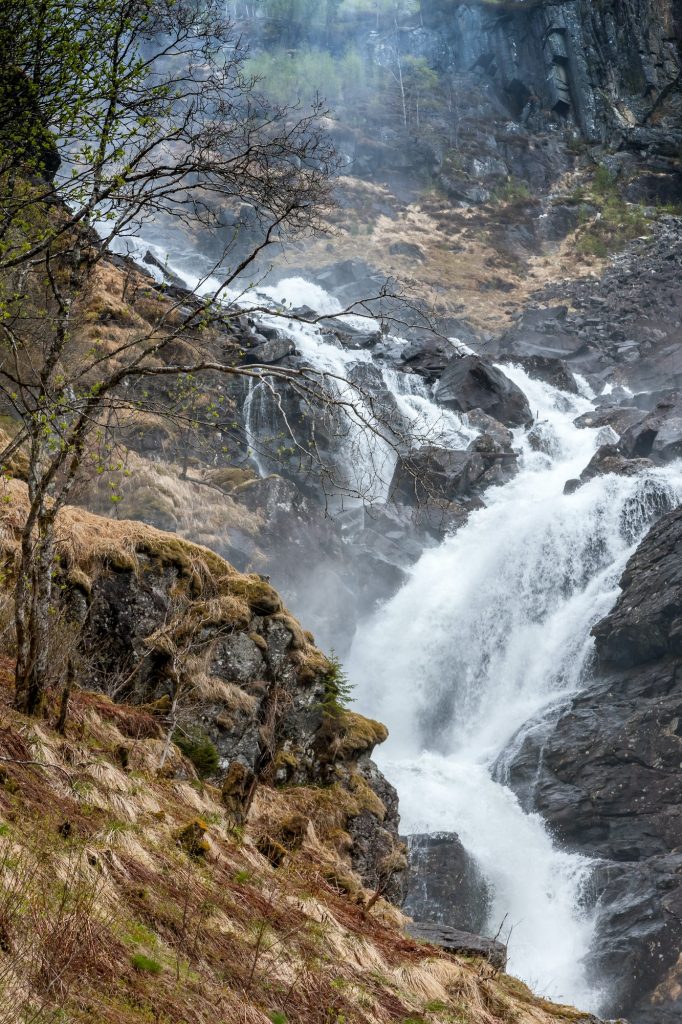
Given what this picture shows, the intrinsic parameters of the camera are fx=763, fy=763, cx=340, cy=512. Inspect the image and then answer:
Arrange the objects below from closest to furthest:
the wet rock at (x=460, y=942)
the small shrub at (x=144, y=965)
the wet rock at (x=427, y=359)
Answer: the small shrub at (x=144, y=965), the wet rock at (x=460, y=942), the wet rock at (x=427, y=359)

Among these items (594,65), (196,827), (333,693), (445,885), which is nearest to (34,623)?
(196,827)

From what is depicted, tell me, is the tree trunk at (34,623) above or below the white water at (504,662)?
below

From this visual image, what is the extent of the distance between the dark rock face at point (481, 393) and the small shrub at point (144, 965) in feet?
101

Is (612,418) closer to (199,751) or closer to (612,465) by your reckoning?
(612,465)

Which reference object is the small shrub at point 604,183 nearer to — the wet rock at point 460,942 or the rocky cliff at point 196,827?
the rocky cliff at point 196,827

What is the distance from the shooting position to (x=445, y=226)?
6256 cm

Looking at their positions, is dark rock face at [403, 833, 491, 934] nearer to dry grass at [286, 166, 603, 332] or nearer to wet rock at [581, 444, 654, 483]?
wet rock at [581, 444, 654, 483]

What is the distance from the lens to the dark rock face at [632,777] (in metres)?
13.1

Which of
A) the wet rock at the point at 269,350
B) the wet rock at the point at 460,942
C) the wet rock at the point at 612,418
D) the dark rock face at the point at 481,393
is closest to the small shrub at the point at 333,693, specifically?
the wet rock at the point at 460,942

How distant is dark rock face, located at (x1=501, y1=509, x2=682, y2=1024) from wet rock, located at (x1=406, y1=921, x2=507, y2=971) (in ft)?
23.3

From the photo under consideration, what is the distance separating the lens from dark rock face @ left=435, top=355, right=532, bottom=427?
33.2 metres

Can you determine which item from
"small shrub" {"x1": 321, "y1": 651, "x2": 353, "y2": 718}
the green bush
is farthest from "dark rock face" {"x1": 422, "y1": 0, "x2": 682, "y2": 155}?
the green bush

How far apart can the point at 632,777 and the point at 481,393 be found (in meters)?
20.5

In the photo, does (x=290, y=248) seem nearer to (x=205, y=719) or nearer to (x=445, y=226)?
(x=445, y=226)
